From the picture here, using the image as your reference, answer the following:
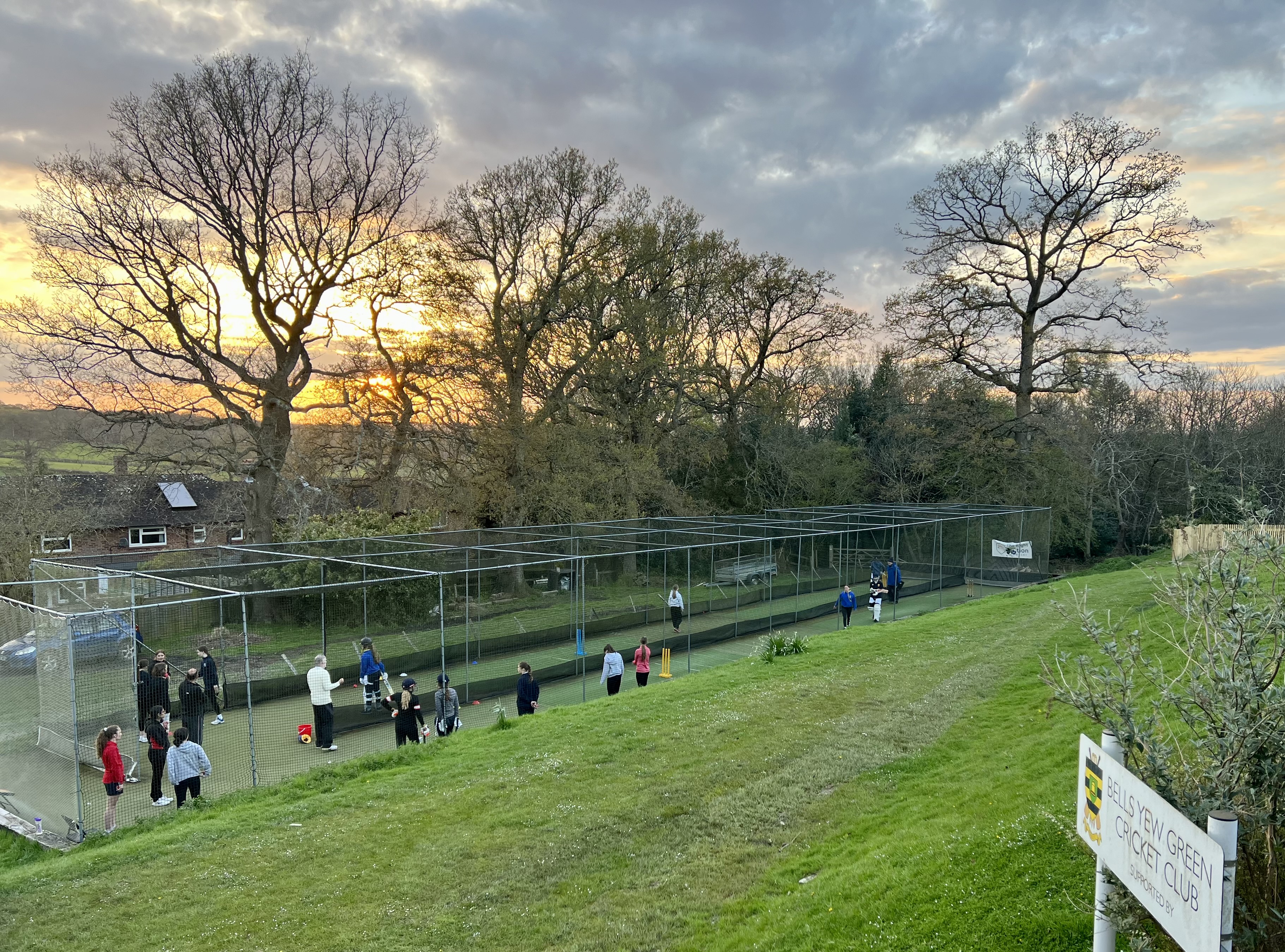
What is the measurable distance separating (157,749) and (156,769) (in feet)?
0.90

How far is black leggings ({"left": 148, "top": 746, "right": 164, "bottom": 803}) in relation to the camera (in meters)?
11.1

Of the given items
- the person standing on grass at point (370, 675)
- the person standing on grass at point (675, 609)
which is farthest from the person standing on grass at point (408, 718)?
the person standing on grass at point (675, 609)

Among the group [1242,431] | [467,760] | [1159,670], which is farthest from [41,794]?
[1242,431]

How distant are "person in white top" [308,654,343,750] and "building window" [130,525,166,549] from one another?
129ft

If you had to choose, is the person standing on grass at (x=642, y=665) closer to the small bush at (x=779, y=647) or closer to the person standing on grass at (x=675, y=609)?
the small bush at (x=779, y=647)

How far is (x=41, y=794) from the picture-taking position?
1086 centimetres

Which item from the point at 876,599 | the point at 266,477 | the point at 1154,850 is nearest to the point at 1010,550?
the point at 876,599

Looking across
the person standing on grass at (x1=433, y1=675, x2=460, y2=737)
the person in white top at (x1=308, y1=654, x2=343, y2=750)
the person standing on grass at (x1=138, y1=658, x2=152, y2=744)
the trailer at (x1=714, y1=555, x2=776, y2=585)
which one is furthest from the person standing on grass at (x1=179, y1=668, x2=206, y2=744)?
the trailer at (x1=714, y1=555, x2=776, y2=585)

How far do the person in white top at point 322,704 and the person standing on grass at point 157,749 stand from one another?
7.51 ft

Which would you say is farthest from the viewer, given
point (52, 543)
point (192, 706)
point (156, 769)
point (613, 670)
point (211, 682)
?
point (52, 543)

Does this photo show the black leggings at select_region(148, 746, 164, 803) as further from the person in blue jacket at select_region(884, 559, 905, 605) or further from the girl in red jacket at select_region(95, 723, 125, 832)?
the person in blue jacket at select_region(884, 559, 905, 605)

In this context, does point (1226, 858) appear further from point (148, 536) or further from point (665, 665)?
point (148, 536)

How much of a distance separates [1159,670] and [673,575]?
2118cm

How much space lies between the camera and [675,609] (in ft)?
70.6
